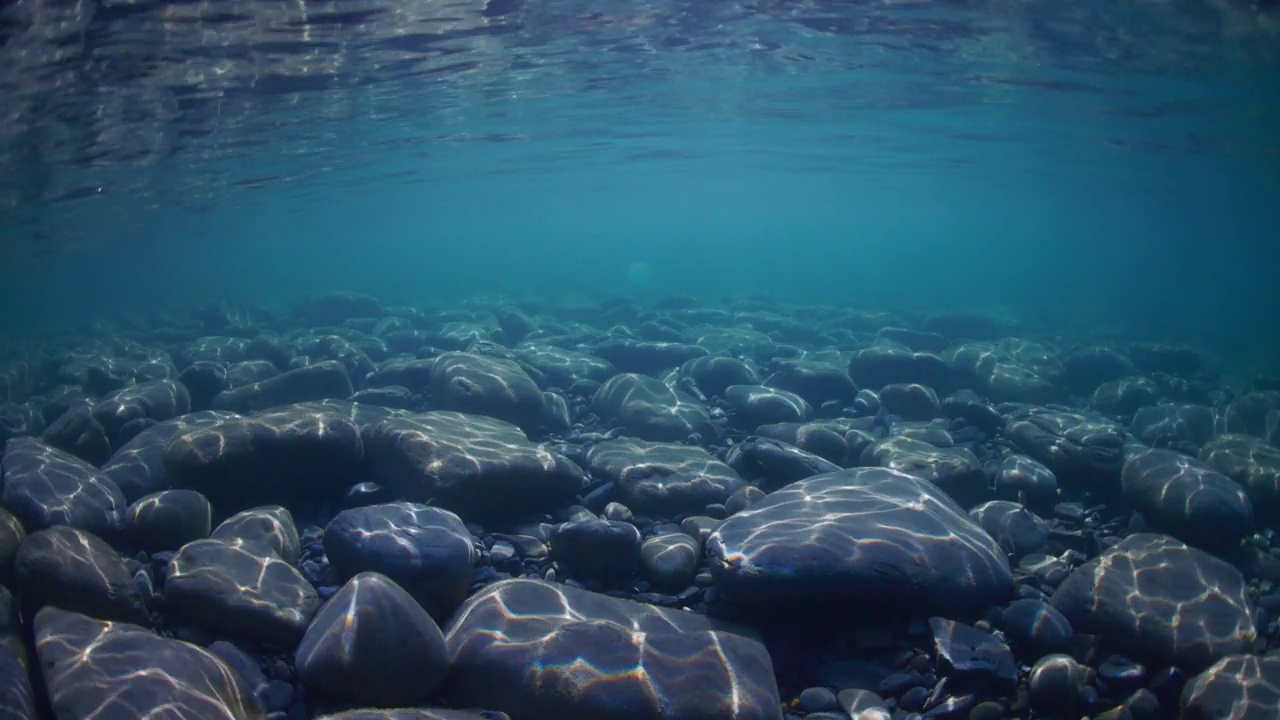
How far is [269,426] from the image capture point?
753 centimetres

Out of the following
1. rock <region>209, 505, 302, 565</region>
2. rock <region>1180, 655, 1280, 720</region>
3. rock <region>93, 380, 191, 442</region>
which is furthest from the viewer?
rock <region>93, 380, 191, 442</region>

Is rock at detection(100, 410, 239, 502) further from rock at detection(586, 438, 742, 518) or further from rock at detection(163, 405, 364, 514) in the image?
rock at detection(586, 438, 742, 518)

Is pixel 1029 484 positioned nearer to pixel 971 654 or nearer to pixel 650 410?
pixel 971 654

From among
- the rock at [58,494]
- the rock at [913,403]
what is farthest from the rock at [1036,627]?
the rock at [58,494]

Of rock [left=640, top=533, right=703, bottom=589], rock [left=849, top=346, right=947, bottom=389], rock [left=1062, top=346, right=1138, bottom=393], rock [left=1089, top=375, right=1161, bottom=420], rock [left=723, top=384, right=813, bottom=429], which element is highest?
rock [left=640, top=533, right=703, bottom=589]

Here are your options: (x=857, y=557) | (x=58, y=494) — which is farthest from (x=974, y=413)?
(x=58, y=494)

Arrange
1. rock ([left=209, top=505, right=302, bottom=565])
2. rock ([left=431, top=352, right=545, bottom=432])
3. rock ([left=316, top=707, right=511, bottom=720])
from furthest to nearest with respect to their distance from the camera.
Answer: rock ([left=431, top=352, right=545, bottom=432]) → rock ([left=209, top=505, right=302, bottom=565]) → rock ([left=316, top=707, right=511, bottom=720])

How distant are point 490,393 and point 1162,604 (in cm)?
868

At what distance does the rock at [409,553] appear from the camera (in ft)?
18.2

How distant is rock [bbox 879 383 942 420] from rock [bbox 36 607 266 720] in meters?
11.0

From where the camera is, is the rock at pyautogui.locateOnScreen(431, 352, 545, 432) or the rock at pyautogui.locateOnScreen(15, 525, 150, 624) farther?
the rock at pyautogui.locateOnScreen(431, 352, 545, 432)

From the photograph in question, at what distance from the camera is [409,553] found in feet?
18.4

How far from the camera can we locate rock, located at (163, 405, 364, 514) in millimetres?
7277

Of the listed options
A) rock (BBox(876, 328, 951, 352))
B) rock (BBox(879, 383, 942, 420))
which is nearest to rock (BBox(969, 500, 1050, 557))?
rock (BBox(879, 383, 942, 420))
